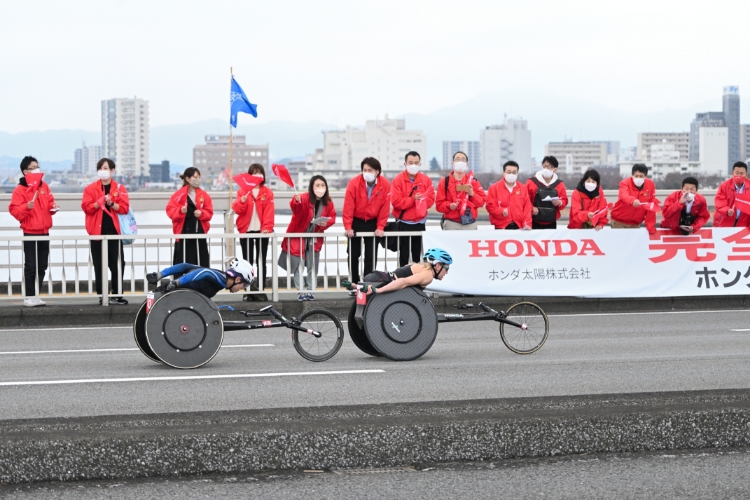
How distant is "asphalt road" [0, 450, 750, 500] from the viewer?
5734mm

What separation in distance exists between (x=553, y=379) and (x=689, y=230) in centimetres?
838

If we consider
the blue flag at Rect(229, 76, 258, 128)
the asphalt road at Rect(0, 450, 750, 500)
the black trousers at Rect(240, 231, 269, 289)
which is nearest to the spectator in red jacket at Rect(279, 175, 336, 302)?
the black trousers at Rect(240, 231, 269, 289)

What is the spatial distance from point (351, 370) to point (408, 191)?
6.54 metres

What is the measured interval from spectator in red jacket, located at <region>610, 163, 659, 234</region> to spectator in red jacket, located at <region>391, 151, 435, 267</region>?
333cm

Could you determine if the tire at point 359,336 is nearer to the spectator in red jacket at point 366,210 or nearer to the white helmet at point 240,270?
the white helmet at point 240,270

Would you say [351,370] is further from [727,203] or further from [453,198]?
[727,203]

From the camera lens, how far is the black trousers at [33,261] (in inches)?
601

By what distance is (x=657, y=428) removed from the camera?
6652mm

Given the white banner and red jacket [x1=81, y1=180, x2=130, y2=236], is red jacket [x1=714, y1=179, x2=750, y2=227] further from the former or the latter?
red jacket [x1=81, y1=180, x2=130, y2=236]

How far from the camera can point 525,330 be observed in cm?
1192

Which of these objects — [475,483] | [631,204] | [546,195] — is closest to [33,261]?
[546,195]

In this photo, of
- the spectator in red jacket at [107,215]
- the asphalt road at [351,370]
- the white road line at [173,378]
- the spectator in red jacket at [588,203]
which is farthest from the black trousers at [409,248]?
the white road line at [173,378]

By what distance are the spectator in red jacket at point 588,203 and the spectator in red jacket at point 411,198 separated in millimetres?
2505

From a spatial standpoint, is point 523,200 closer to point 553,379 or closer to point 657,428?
point 553,379
